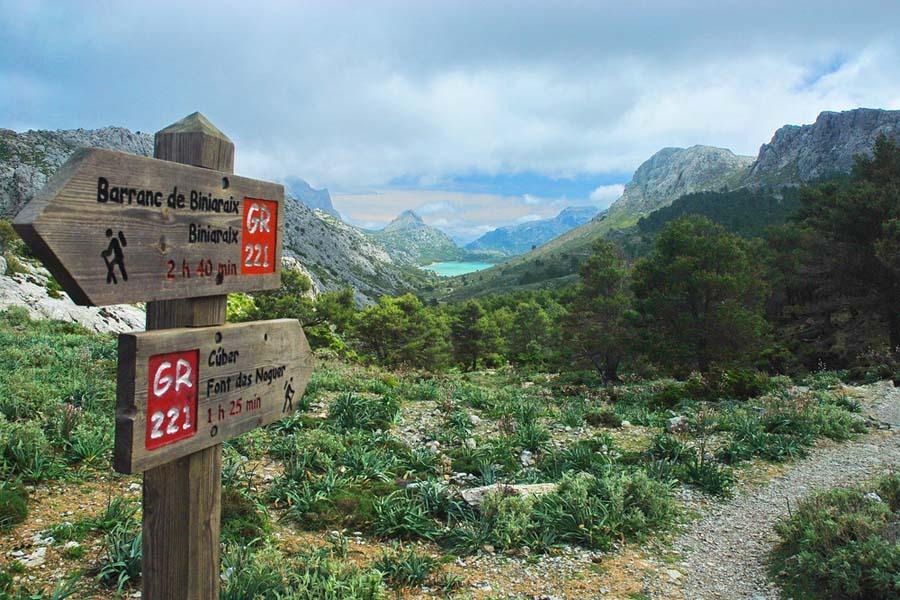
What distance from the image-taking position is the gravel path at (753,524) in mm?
5398

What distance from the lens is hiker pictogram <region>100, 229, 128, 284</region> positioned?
211 centimetres

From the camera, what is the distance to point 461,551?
5.77 metres

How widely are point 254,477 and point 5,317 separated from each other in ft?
59.3

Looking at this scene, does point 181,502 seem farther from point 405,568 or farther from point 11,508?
Answer: point 11,508

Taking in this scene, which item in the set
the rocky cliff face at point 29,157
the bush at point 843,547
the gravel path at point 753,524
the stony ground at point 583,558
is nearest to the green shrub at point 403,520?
the stony ground at point 583,558

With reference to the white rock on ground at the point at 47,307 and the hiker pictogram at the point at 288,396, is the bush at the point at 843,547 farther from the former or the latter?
the white rock on ground at the point at 47,307

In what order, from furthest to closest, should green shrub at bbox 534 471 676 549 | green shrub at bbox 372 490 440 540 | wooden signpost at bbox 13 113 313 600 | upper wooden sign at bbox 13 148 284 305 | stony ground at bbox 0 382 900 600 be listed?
1. green shrub at bbox 534 471 676 549
2. green shrub at bbox 372 490 440 540
3. stony ground at bbox 0 382 900 600
4. wooden signpost at bbox 13 113 313 600
5. upper wooden sign at bbox 13 148 284 305

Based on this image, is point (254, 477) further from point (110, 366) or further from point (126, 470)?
point (110, 366)

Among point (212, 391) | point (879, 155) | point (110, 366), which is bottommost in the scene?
point (110, 366)

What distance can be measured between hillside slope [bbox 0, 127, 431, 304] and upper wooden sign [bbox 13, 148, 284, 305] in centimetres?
2451

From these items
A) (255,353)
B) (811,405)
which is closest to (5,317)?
(255,353)

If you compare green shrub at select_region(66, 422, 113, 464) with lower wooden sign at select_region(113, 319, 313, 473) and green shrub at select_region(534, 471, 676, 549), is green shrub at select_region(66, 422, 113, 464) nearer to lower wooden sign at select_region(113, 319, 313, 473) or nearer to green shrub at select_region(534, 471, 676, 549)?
lower wooden sign at select_region(113, 319, 313, 473)

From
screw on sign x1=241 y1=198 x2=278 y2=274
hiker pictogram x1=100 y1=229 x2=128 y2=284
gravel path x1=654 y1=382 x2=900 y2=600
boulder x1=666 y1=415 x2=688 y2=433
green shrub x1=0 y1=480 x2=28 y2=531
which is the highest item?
screw on sign x1=241 y1=198 x2=278 y2=274

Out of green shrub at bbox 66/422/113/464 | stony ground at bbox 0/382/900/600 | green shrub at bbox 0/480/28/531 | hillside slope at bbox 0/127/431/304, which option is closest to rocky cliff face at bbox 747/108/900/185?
hillside slope at bbox 0/127/431/304
